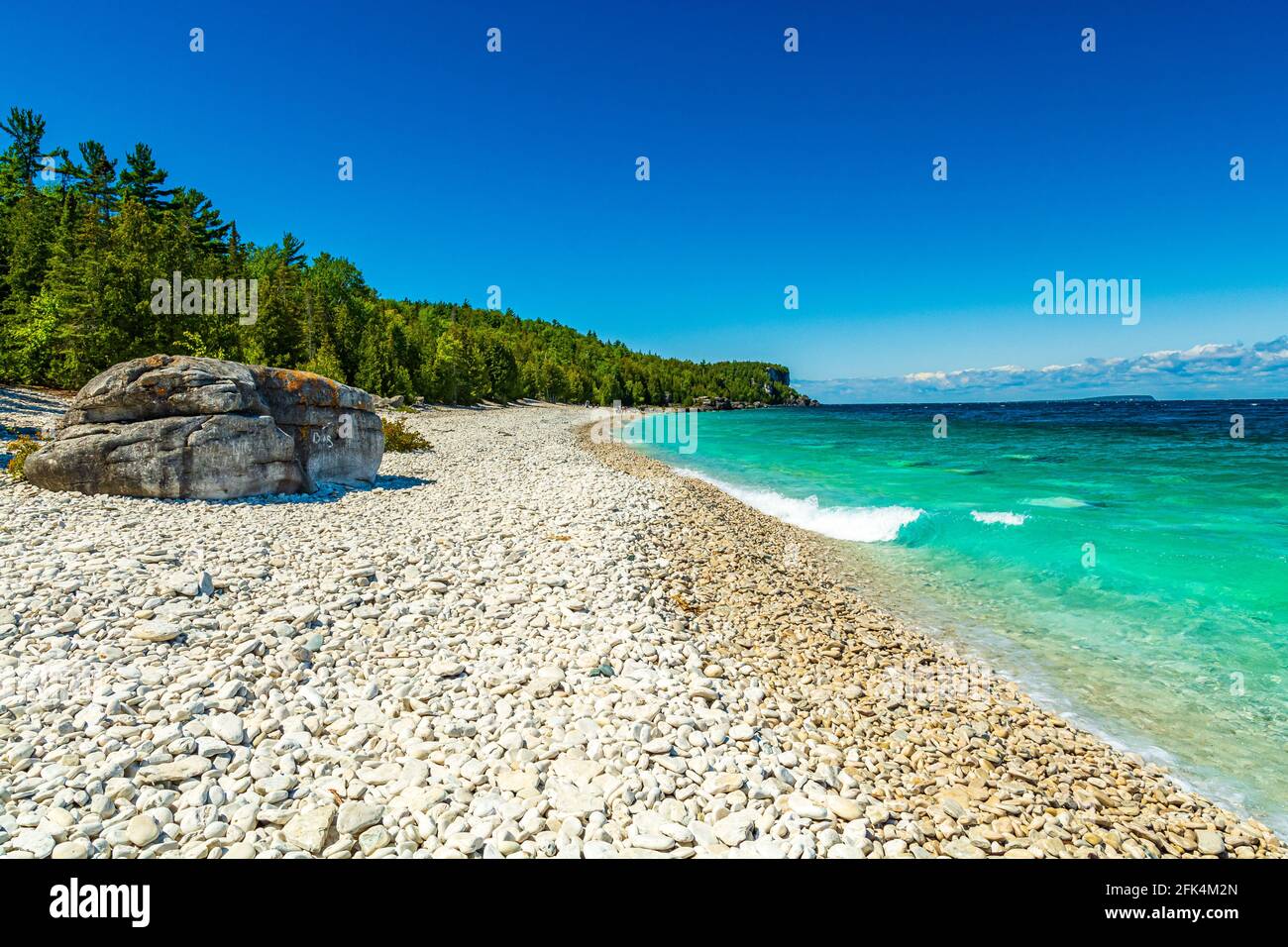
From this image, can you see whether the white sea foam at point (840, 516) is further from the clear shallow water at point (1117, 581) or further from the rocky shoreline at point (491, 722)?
the rocky shoreline at point (491, 722)

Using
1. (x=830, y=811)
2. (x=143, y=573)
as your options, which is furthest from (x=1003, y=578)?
(x=143, y=573)

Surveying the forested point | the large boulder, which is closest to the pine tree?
the forested point

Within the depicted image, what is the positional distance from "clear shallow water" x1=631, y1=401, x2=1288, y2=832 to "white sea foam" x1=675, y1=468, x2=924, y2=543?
0.32ft

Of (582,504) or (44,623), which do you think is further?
(582,504)

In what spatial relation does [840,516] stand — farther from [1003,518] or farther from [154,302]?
[154,302]

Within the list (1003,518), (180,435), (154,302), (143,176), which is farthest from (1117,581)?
(143,176)

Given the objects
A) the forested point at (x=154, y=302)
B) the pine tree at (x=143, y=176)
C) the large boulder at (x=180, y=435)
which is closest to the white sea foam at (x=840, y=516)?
the large boulder at (x=180, y=435)

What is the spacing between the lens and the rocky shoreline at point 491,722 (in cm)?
450

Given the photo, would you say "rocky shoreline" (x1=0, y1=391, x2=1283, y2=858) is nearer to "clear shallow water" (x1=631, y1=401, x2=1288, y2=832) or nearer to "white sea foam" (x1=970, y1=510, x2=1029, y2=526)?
"clear shallow water" (x1=631, y1=401, x2=1288, y2=832)

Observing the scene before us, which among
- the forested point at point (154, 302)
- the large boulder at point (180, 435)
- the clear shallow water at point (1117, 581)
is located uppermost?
the forested point at point (154, 302)

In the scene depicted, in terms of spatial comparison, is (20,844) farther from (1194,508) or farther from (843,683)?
(1194,508)

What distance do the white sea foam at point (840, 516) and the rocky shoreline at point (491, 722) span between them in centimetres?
761
